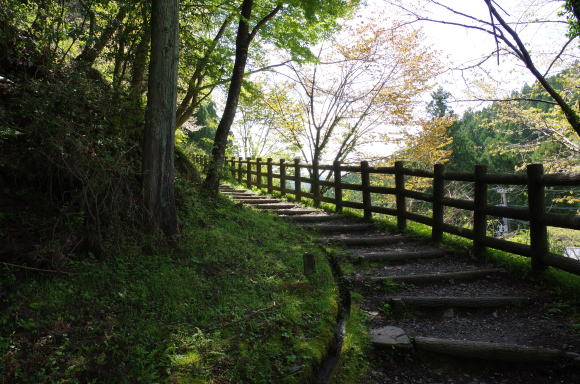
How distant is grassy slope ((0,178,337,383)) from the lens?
2.46 metres

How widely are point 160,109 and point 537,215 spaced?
17.0 ft

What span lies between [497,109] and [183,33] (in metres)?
9.92

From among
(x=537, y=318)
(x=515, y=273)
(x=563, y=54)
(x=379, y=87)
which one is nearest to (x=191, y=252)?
(x=537, y=318)

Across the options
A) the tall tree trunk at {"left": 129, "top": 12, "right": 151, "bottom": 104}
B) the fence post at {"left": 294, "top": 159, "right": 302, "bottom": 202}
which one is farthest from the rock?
the fence post at {"left": 294, "top": 159, "right": 302, "bottom": 202}

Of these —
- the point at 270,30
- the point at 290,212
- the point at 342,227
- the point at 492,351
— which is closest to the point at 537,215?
the point at 492,351

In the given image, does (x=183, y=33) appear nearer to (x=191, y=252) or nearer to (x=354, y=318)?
(x=191, y=252)

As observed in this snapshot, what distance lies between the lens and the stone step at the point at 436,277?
4.89m

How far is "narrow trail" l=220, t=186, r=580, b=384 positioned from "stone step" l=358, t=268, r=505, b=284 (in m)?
0.01

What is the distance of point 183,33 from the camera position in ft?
22.0

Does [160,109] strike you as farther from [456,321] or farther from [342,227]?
[342,227]

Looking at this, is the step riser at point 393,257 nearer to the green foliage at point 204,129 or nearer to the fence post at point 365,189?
the fence post at point 365,189

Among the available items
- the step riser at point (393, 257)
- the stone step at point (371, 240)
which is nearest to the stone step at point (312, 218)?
the stone step at point (371, 240)

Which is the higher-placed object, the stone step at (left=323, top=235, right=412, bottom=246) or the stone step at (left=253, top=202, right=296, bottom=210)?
the stone step at (left=253, top=202, right=296, bottom=210)

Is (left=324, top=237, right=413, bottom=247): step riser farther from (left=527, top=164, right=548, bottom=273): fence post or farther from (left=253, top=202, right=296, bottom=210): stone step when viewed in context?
(left=253, top=202, right=296, bottom=210): stone step
